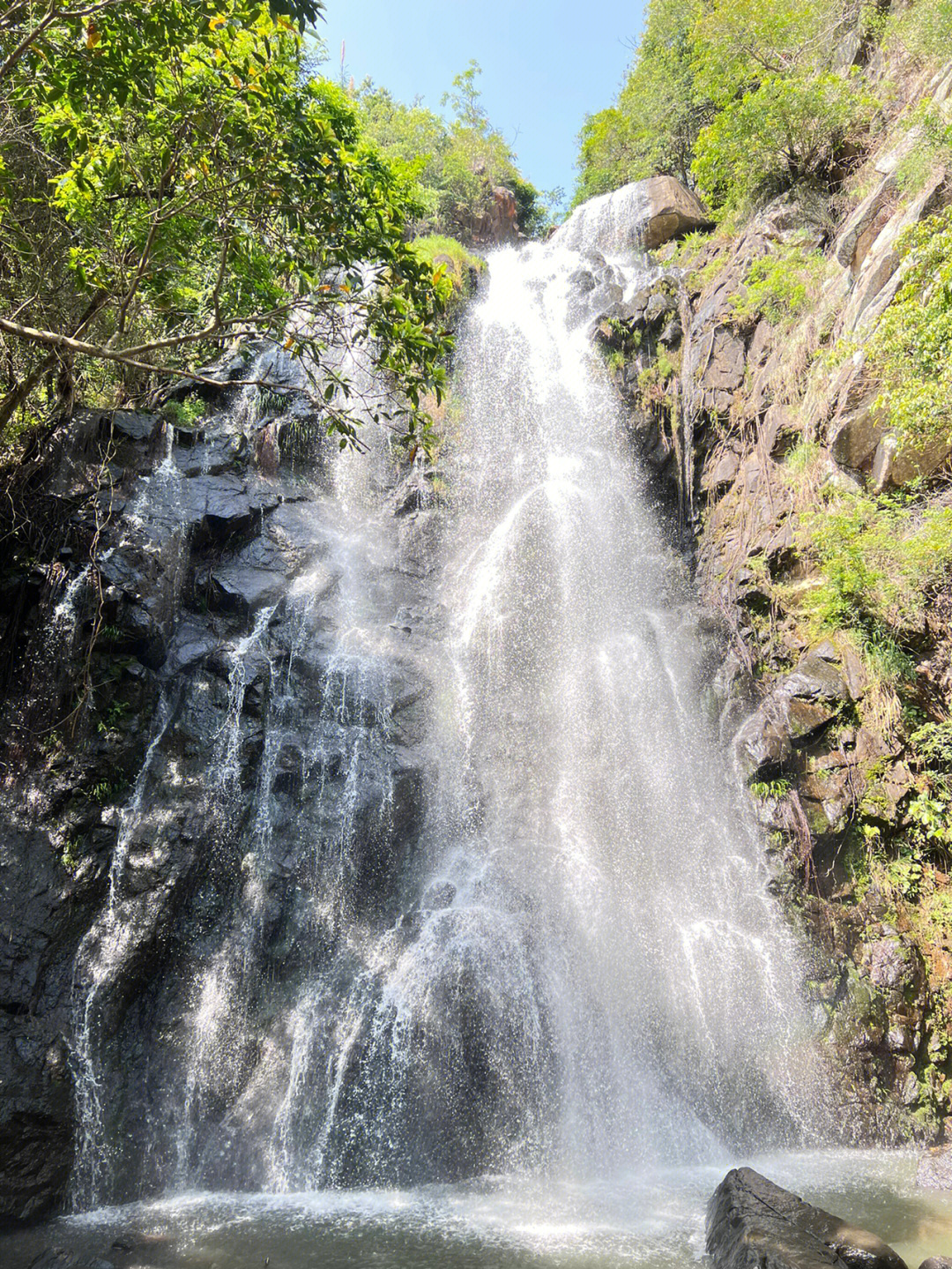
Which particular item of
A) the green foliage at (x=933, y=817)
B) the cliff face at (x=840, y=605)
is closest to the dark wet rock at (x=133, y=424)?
the cliff face at (x=840, y=605)

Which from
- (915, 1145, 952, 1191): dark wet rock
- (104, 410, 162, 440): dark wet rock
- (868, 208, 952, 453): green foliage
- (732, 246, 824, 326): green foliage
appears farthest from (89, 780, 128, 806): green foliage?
(732, 246, 824, 326): green foliage

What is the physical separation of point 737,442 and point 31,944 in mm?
11512

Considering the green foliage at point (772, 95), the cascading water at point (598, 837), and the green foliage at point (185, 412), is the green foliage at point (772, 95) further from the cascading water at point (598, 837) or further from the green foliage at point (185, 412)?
the green foliage at point (185, 412)

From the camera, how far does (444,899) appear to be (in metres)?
8.24

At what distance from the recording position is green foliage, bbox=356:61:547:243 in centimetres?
2133

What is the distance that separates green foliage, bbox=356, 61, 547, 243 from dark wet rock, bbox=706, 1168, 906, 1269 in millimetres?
20806

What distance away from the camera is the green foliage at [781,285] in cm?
1120

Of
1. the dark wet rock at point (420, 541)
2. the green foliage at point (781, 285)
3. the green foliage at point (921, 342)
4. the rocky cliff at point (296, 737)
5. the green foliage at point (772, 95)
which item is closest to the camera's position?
the rocky cliff at point (296, 737)

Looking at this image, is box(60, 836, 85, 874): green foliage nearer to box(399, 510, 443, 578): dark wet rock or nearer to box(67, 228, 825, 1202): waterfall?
box(67, 228, 825, 1202): waterfall

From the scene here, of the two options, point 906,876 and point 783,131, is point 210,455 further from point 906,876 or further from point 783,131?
point 783,131

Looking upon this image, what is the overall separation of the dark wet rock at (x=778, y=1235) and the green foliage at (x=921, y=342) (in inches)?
280

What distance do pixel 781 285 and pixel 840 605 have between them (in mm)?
5628

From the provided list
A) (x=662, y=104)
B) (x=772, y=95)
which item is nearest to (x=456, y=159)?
(x=662, y=104)

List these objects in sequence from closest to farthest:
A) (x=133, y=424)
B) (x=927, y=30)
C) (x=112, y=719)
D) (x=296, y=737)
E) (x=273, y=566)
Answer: (x=112, y=719), (x=296, y=737), (x=133, y=424), (x=927, y=30), (x=273, y=566)
